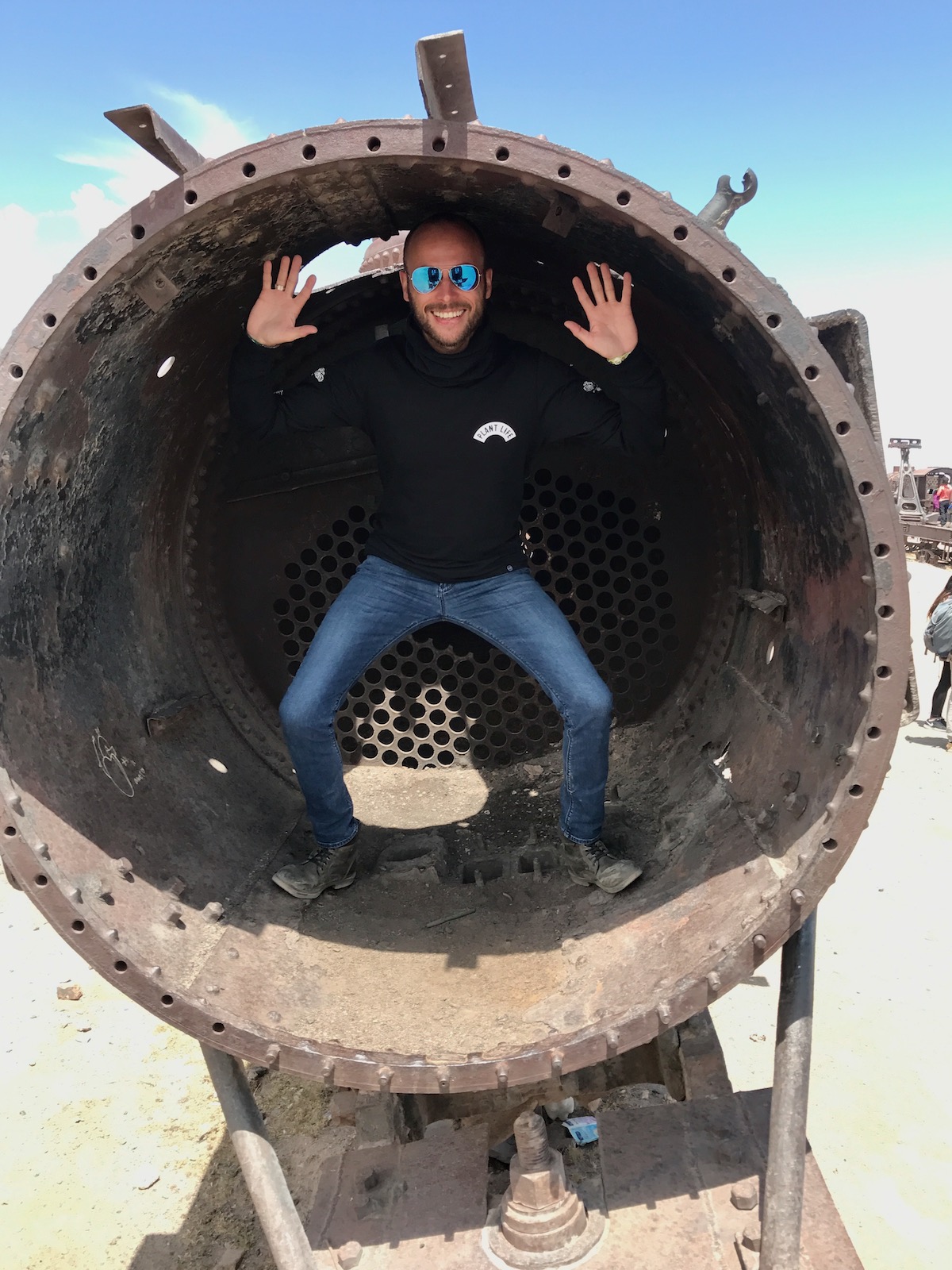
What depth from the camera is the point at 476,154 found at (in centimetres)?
172

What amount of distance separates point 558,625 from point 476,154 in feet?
4.44

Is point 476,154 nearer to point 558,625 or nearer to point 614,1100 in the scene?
point 558,625

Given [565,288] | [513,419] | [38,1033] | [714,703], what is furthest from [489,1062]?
[38,1033]

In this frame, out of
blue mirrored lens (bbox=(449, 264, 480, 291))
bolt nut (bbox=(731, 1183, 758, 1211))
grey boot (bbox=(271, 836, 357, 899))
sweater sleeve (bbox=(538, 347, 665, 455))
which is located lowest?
bolt nut (bbox=(731, 1183, 758, 1211))

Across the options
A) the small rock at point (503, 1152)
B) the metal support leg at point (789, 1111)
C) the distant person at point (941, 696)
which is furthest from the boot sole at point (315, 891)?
the distant person at point (941, 696)

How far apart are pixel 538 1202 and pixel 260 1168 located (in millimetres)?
583

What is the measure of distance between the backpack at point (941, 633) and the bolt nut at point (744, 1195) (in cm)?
670

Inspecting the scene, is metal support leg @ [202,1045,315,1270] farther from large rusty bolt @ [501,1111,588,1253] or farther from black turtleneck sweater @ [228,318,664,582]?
black turtleneck sweater @ [228,318,664,582]

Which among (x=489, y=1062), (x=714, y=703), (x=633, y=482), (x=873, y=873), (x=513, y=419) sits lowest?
(x=873, y=873)

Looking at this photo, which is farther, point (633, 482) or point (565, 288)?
point (633, 482)

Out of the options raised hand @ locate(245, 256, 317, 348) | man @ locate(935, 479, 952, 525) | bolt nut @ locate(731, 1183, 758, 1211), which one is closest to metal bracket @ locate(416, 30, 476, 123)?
raised hand @ locate(245, 256, 317, 348)

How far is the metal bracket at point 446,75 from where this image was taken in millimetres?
1646

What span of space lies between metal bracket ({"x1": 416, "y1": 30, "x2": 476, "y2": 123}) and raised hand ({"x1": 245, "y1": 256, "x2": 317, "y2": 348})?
0.82 metres

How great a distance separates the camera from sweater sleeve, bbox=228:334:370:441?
260 centimetres
